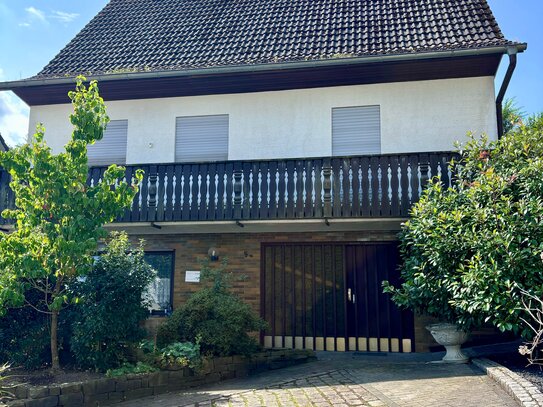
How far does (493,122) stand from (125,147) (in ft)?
28.0

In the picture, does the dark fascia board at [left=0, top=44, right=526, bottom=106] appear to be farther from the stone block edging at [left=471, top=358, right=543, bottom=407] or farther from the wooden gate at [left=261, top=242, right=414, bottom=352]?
the stone block edging at [left=471, top=358, right=543, bottom=407]

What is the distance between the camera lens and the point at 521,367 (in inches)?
287

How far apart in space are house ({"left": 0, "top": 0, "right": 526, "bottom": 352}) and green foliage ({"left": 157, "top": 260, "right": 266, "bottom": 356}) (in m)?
2.15

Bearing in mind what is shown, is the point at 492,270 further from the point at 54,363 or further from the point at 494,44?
the point at 54,363

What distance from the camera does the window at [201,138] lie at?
40.3 ft

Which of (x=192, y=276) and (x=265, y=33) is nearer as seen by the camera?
(x=192, y=276)

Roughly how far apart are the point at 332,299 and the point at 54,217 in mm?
6047

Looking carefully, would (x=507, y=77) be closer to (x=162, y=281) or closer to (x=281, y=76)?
(x=281, y=76)

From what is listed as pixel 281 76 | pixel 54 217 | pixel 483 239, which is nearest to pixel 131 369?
pixel 54 217

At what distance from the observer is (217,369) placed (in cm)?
834

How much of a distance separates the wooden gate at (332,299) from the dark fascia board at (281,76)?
3753 millimetres

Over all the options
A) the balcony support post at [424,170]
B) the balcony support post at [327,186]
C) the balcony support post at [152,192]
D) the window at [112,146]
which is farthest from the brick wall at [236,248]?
the window at [112,146]

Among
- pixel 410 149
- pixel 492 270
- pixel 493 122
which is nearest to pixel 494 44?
pixel 493 122

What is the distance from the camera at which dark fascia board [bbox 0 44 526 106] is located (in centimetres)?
1082
